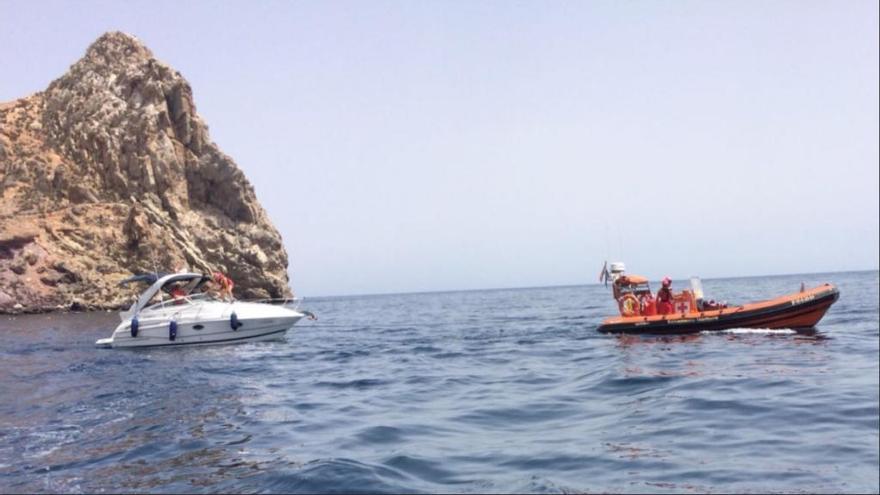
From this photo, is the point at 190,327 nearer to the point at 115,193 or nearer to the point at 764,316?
the point at 764,316

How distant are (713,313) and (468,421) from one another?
13.7 metres

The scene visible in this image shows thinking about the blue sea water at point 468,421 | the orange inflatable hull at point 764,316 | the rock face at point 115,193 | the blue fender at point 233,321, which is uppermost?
the rock face at point 115,193

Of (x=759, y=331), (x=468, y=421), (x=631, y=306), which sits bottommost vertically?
(x=468, y=421)

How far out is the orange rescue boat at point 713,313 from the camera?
2005cm

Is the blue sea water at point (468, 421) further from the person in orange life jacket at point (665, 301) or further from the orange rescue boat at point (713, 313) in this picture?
the person in orange life jacket at point (665, 301)

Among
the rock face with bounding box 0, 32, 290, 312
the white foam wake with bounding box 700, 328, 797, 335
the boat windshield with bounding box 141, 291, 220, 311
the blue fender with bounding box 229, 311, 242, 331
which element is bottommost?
the white foam wake with bounding box 700, 328, 797, 335

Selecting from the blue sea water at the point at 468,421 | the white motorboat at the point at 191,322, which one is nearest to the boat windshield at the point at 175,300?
the white motorboat at the point at 191,322

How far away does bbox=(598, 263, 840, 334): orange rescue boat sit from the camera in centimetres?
2005

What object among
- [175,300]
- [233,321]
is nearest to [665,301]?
[233,321]

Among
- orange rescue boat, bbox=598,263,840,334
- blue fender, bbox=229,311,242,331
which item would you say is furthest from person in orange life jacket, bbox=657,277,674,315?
blue fender, bbox=229,311,242,331

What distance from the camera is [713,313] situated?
20531 mm

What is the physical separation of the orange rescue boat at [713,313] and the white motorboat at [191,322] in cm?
1163

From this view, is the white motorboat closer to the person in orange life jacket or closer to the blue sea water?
the blue sea water

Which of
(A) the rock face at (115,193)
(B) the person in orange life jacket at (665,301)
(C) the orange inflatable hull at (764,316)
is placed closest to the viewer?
(C) the orange inflatable hull at (764,316)
